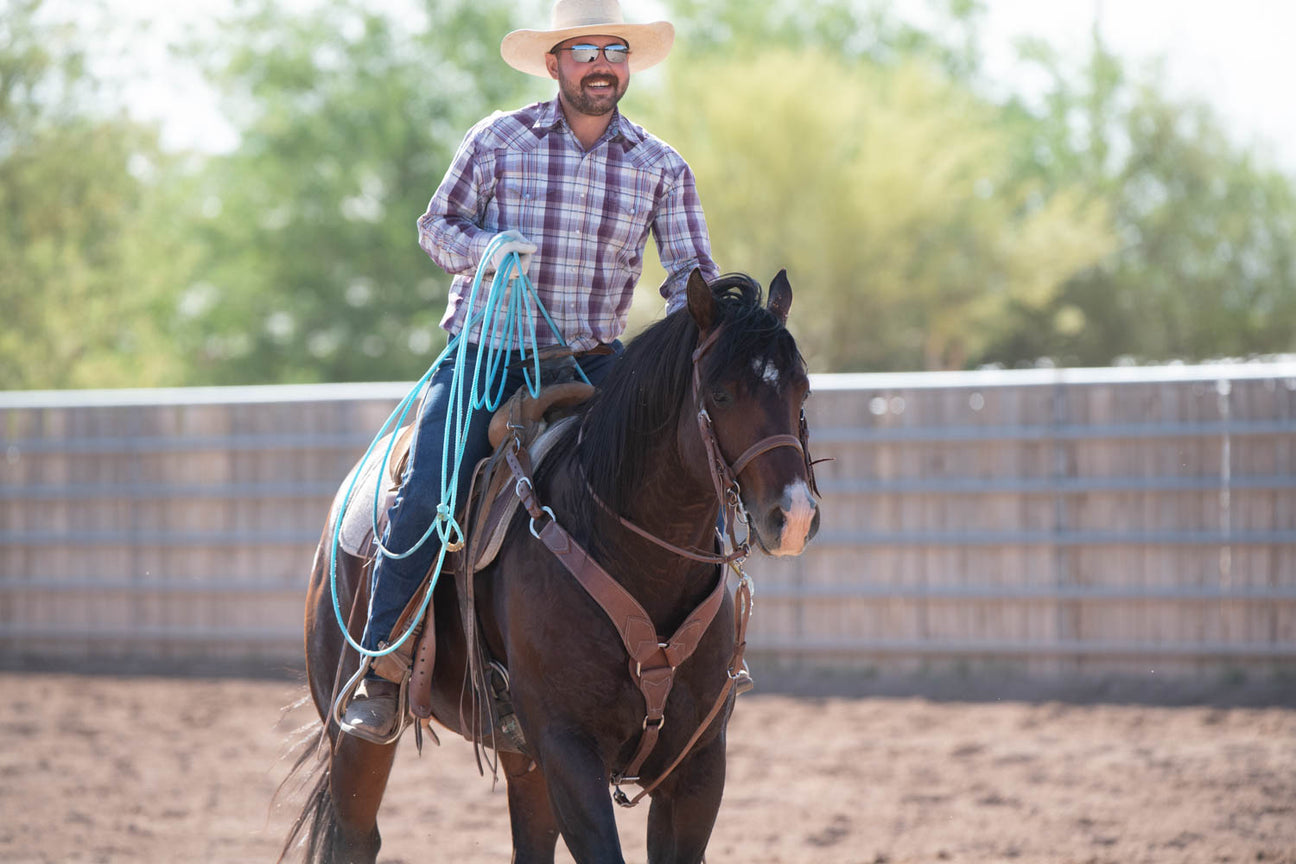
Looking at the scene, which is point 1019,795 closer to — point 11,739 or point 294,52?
point 11,739

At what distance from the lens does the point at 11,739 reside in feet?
26.2

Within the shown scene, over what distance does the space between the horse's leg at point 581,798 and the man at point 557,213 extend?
702mm

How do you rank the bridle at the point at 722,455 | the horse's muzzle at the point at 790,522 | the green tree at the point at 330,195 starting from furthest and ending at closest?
the green tree at the point at 330,195
the bridle at the point at 722,455
the horse's muzzle at the point at 790,522

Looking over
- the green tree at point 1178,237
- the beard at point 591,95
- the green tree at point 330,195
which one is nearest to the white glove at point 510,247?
the beard at point 591,95

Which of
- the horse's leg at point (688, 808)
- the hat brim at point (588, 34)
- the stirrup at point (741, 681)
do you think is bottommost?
the horse's leg at point (688, 808)

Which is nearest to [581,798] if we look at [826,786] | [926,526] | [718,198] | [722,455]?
[722,455]

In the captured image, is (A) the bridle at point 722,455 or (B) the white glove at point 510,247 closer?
(A) the bridle at point 722,455

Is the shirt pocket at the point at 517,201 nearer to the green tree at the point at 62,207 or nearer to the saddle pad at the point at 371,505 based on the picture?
the saddle pad at the point at 371,505

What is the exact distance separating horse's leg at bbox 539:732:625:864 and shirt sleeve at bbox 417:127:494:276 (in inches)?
50.4

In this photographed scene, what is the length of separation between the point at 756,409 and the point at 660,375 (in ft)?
1.25

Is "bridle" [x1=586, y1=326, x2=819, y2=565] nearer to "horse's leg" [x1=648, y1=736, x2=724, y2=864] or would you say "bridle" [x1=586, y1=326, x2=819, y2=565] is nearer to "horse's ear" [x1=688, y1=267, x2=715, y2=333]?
"horse's ear" [x1=688, y1=267, x2=715, y2=333]

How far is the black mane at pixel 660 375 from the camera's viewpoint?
2721mm

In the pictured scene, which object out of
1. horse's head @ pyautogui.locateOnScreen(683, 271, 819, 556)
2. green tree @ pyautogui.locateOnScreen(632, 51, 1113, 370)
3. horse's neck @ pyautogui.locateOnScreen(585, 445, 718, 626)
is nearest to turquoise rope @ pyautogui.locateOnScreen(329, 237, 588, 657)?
horse's neck @ pyautogui.locateOnScreen(585, 445, 718, 626)

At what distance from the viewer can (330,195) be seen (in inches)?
1179
